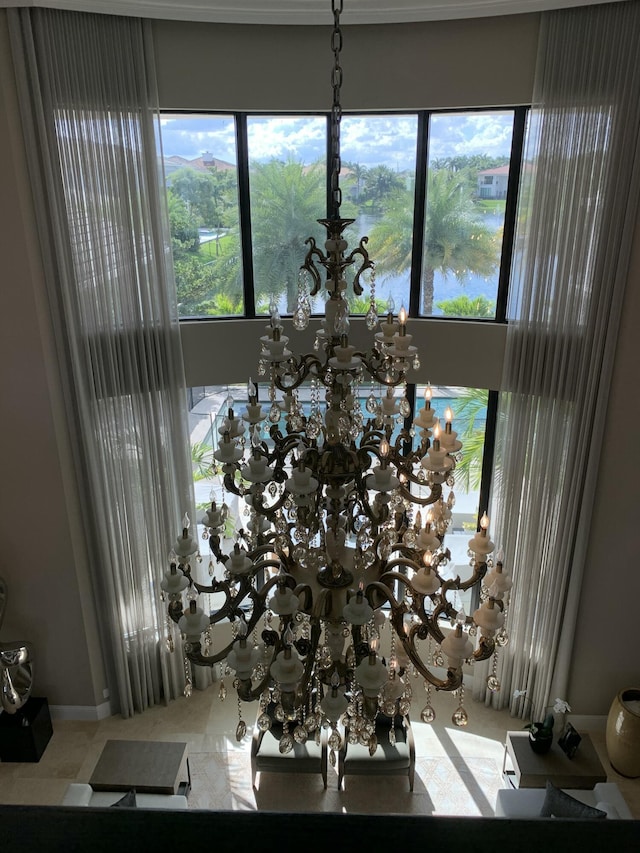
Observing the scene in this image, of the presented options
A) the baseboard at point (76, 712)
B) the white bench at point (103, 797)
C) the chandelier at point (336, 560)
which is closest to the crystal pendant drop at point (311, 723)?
the chandelier at point (336, 560)

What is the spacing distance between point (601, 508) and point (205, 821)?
581 cm

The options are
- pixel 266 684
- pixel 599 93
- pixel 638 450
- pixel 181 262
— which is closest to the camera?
pixel 266 684

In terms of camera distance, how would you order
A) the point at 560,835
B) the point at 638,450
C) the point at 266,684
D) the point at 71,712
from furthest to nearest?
the point at 71,712
the point at 638,450
the point at 266,684
the point at 560,835

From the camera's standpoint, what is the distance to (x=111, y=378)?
221 inches

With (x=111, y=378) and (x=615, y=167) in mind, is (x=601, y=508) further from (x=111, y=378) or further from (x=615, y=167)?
(x=111, y=378)

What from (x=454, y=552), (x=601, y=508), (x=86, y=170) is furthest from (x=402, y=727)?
(x=86, y=170)

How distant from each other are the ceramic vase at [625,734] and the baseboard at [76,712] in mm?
4420

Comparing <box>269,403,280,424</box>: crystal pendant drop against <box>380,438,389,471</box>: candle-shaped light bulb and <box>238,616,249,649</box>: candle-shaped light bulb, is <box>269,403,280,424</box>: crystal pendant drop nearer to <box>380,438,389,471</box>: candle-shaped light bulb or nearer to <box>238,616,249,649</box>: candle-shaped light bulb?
<box>380,438,389,471</box>: candle-shaped light bulb

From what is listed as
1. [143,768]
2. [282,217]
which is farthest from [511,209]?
[143,768]

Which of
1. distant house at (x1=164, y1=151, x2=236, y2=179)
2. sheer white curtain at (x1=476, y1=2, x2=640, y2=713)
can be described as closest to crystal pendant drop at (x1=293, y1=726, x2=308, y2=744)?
sheer white curtain at (x1=476, y1=2, x2=640, y2=713)

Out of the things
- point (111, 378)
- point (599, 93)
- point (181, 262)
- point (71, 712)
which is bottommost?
point (71, 712)

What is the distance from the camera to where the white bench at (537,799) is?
4938 millimetres

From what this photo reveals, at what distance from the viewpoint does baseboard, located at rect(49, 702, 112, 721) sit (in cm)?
633

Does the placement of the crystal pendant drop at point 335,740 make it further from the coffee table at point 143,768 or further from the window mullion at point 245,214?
the window mullion at point 245,214
